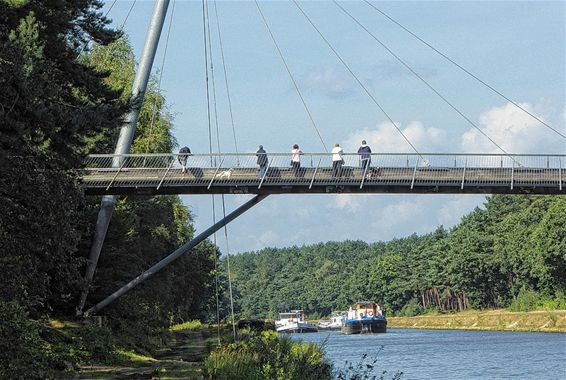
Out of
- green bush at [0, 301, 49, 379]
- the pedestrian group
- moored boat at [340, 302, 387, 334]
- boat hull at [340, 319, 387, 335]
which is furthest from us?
moored boat at [340, 302, 387, 334]

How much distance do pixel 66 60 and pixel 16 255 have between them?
748 cm

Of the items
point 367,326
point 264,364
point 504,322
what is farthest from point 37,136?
point 367,326

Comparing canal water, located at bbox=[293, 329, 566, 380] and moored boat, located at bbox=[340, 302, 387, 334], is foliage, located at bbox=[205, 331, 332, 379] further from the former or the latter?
moored boat, located at bbox=[340, 302, 387, 334]

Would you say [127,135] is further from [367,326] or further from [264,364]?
[367,326]

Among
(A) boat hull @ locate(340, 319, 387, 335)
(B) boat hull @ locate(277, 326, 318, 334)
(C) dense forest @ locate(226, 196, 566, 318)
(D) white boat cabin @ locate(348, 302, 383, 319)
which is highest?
(C) dense forest @ locate(226, 196, 566, 318)

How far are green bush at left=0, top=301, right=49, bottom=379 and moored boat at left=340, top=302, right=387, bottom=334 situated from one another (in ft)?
318

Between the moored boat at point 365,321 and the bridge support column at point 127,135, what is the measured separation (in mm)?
78954

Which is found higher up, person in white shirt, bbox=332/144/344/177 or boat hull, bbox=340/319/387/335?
person in white shirt, bbox=332/144/344/177

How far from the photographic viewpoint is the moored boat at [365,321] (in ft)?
398

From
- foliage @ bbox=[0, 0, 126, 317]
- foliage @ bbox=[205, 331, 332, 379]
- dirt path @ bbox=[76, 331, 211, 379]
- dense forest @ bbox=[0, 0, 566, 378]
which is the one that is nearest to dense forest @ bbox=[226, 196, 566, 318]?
dense forest @ bbox=[0, 0, 566, 378]

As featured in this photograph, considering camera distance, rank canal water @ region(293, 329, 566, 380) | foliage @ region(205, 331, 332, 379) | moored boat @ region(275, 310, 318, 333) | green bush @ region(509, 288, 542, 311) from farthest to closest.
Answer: moored boat @ region(275, 310, 318, 333)
green bush @ region(509, 288, 542, 311)
canal water @ region(293, 329, 566, 380)
foliage @ region(205, 331, 332, 379)

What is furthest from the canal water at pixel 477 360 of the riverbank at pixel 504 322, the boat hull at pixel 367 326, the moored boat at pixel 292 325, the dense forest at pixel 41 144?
the moored boat at pixel 292 325

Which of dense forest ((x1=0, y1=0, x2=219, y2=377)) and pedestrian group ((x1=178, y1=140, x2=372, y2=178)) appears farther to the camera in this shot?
pedestrian group ((x1=178, y1=140, x2=372, y2=178))

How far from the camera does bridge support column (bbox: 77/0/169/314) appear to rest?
139 ft
